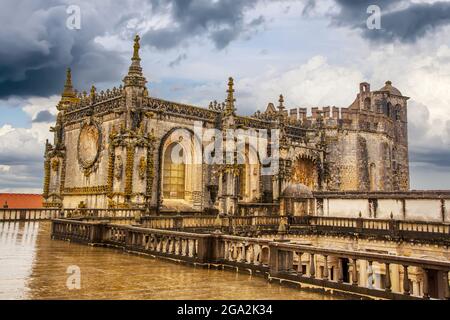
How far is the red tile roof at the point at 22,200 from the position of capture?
34.3 m

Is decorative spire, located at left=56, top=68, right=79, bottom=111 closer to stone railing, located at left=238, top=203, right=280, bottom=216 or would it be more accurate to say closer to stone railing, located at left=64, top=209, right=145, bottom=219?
stone railing, located at left=64, top=209, right=145, bottom=219

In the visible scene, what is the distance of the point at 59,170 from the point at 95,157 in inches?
170

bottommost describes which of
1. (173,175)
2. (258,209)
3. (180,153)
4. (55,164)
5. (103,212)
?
(103,212)

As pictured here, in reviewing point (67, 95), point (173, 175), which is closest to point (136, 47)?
point (173, 175)

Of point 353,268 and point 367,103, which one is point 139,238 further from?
point 367,103

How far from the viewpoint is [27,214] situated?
21672mm

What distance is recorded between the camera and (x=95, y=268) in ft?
31.4

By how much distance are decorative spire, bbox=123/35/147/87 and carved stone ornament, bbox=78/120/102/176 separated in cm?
403

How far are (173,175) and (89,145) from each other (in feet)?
18.6

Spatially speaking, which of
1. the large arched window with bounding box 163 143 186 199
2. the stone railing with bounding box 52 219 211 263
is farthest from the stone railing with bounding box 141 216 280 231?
the large arched window with bounding box 163 143 186 199

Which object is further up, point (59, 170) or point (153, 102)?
point (153, 102)

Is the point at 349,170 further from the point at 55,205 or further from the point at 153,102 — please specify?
the point at 55,205

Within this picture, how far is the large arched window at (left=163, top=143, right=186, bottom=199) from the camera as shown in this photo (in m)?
28.0
